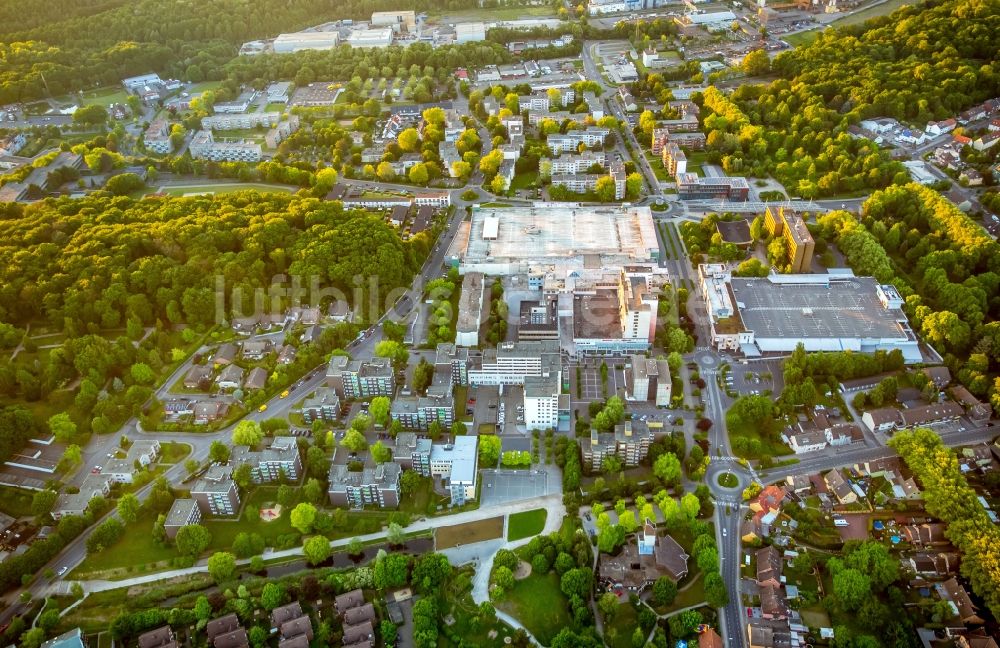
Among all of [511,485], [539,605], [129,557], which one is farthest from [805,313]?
[129,557]

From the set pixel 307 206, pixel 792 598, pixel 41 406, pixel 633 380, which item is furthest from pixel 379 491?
pixel 307 206

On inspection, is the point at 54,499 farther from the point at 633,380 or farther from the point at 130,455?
the point at 633,380

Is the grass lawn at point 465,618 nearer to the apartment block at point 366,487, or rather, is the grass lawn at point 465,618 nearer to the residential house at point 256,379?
the apartment block at point 366,487

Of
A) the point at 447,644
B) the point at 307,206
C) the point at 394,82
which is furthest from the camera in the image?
the point at 394,82

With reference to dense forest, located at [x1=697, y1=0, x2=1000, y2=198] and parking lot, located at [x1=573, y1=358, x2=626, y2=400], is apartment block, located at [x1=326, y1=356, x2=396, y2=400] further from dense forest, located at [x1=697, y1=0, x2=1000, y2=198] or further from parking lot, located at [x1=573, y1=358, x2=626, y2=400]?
dense forest, located at [x1=697, y1=0, x2=1000, y2=198]

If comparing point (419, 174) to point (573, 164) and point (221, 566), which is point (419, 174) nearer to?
point (573, 164)

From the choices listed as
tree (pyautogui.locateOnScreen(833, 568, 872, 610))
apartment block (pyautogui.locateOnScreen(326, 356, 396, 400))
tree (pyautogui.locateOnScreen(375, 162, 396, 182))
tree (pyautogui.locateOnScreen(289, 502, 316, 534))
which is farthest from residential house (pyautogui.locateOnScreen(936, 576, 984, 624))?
tree (pyautogui.locateOnScreen(375, 162, 396, 182))
